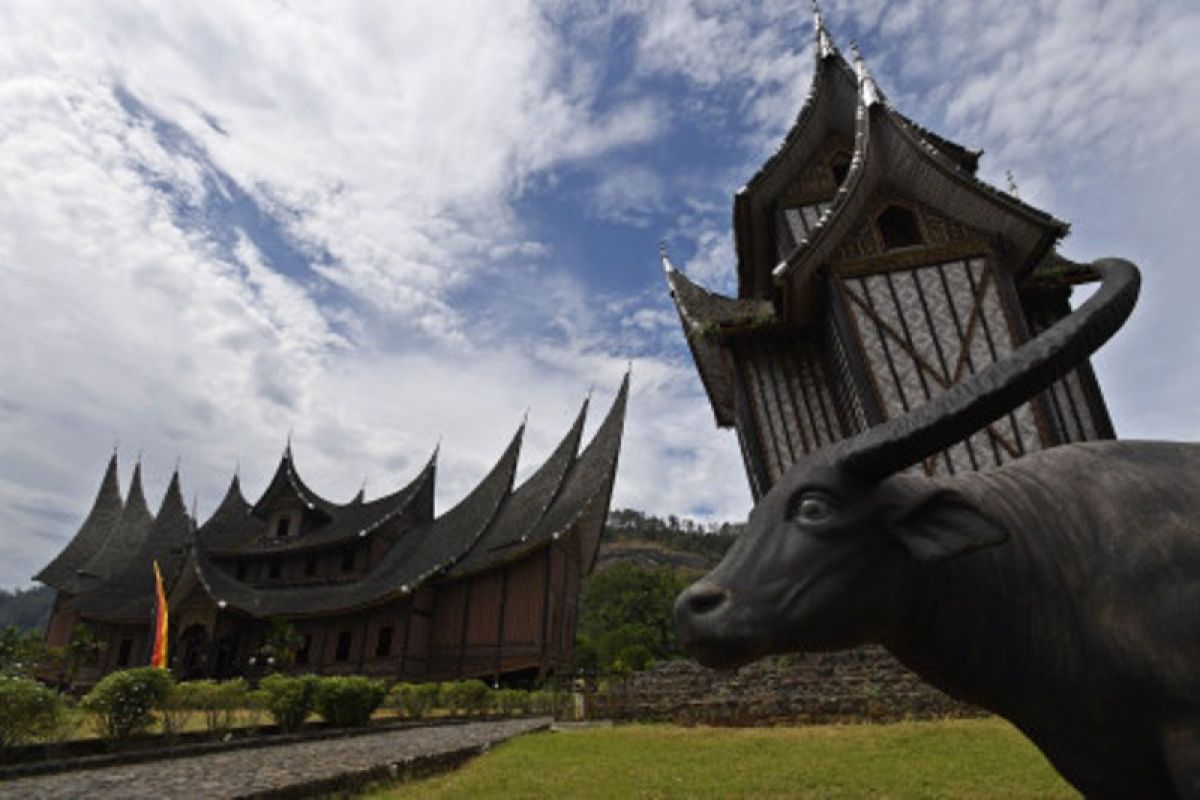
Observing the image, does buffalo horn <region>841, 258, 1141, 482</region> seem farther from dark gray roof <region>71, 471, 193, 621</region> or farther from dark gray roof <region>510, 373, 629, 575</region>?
dark gray roof <region>71, 471, 193, 621</region>

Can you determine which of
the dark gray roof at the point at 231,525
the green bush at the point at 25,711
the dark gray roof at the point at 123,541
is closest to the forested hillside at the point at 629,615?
the green bush at the point at 25,711

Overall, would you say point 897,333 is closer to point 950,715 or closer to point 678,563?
point 950,715

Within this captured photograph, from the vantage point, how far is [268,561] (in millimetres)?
28797

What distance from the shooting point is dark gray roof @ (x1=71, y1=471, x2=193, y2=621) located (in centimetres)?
2853

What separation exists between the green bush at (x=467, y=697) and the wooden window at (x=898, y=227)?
12944 mm

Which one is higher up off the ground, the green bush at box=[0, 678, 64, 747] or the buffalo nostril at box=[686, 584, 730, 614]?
the buffalo nostril at box=[686, 584, 730, 614]

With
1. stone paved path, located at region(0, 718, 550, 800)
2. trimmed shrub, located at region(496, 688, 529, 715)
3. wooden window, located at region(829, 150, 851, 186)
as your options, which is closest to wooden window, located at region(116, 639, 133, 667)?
trimmed shrub, located at region(496, 688, 529, 715)

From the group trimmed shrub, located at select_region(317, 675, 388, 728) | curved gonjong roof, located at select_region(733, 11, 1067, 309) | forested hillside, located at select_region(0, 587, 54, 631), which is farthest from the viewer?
forested hillside, located at select_region(0, 587, 54, 631)

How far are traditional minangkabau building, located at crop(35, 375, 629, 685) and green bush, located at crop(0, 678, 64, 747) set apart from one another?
1397 centimetres

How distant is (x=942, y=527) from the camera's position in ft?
5.99

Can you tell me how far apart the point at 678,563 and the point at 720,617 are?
98674 millimetres

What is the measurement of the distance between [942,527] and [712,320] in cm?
1135

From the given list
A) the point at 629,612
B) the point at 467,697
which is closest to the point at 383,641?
the point at 467,697

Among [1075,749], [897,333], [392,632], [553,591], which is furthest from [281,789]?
[392,632]
